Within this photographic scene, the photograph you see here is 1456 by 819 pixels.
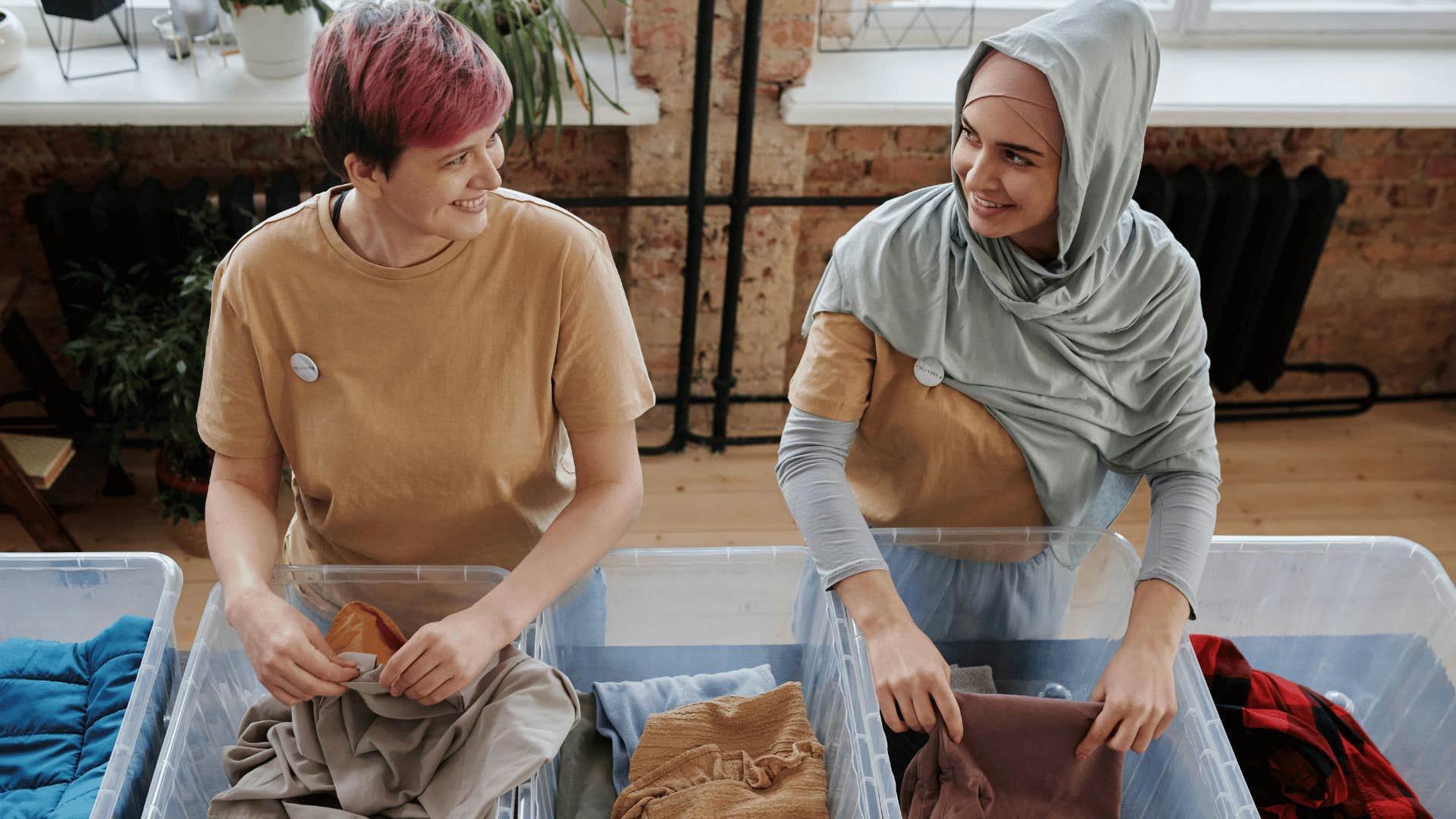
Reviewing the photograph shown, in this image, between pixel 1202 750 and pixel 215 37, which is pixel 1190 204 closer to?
pixel 1202 750

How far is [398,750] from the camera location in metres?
1.12

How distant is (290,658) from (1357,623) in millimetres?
1285

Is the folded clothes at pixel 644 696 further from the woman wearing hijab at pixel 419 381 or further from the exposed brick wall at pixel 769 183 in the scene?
the exposed brick wall at pixel 769 183

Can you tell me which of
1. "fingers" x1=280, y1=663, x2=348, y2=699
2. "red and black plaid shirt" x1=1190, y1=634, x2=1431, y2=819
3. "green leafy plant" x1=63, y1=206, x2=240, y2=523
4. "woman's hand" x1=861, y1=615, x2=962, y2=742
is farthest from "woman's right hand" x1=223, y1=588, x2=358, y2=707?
"green leafy plant" x1=63, y1=206, x2=240, y2=523

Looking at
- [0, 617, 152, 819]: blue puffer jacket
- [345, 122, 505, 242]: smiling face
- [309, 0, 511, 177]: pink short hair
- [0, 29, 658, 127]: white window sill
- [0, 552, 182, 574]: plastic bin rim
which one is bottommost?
[0, 617, 152, 819]: blue puffer jacket

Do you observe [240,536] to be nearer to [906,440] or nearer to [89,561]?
[89,561]

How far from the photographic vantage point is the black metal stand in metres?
2.54

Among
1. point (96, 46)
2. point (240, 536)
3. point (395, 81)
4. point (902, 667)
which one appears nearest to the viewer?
point (395, 81)

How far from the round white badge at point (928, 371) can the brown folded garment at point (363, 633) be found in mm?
625

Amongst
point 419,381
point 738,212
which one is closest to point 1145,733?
point 419,381

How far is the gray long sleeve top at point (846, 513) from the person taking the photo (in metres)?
1.28

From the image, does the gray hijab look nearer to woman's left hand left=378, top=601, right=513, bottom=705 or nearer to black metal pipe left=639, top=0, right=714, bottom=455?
woman's left hand left=378, top=601, right=513, bottom=705

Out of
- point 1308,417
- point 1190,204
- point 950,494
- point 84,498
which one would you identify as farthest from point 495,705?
point 1308,417

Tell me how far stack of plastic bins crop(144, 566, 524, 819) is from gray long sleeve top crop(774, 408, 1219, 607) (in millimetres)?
349
